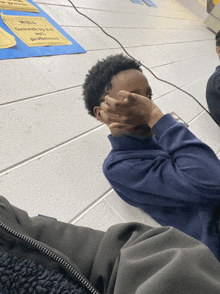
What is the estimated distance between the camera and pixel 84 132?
2.74 ft

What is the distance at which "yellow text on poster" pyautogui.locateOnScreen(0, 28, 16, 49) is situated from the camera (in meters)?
0.93

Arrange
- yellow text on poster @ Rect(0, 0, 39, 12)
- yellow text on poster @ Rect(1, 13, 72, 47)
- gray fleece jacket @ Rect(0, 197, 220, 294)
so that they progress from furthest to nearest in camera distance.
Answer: yellow text on poster @ Rect(0, 0, 39, 12) < yellow text on poster @ Rect(1, 13, 72, 47) < gray fleece jacket @ Rect(0, 197, 220, 294)

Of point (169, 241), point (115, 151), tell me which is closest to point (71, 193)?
point (115, 151)

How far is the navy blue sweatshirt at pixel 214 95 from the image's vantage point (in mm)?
1113

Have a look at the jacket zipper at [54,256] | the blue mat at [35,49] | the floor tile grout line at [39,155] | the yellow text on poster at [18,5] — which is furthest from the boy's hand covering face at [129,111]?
the yellow text on poster at [18,5]

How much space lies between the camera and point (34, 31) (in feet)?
3.63

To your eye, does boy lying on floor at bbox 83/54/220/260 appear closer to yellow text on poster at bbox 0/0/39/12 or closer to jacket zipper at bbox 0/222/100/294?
jacket zipper at bbox 0/222/100/294

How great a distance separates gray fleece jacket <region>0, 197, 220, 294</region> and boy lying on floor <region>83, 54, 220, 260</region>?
0.23m

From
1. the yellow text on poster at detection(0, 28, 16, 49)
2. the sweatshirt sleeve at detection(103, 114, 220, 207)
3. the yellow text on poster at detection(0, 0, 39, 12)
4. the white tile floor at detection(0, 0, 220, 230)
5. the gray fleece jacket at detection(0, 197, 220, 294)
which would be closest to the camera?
the gray fleece jacket at detection(0, 197, 220, 294)

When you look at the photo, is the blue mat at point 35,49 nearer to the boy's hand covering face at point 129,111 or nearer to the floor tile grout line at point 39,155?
the floor tile grout line at point 39,155

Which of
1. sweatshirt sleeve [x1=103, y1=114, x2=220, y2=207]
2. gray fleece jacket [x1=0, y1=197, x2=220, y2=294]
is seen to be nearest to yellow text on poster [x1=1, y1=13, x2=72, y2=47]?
sweatshirt sleeve [x1=103, y1=114, x2=220, y2=207]

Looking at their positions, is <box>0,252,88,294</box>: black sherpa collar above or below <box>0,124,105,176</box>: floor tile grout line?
above

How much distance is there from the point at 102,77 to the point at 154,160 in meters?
0.32

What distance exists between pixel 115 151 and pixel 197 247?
0.42 meters
